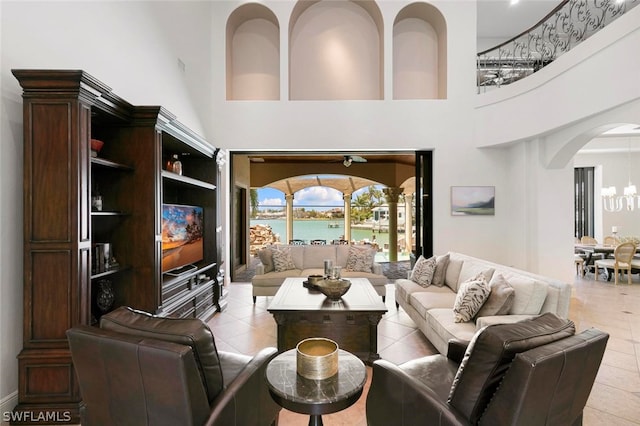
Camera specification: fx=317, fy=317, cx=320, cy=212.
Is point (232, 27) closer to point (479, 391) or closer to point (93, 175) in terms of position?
point (93, 175)

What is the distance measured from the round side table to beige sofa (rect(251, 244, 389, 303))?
3.23 m

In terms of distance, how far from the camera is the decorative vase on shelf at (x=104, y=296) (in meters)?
2.70

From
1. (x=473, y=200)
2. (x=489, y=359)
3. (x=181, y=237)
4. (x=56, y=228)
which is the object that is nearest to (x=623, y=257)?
(x=473, y=200)

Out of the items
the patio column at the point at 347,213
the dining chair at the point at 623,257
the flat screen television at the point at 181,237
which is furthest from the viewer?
the patio column at the point at 347,213

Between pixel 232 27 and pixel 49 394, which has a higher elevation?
pixel 232 27

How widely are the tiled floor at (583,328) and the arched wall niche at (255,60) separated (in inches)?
151

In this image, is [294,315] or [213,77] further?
[213,77]

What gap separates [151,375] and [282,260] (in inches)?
158

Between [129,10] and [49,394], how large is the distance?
374 centimetres

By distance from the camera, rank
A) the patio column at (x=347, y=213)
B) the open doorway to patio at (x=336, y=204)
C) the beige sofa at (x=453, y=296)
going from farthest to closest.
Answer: the patio column at (x=347, y=213), the open doorway to patio at (x=336, y=204), the beige sofa at (x=453, y=296)

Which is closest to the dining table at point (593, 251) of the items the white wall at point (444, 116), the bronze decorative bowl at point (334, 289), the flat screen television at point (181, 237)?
the white wall at point (444, 116)

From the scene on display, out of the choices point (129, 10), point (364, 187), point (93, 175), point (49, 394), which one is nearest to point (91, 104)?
point (93, 175)

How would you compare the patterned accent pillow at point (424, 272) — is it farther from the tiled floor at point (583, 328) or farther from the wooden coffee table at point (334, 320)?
the wooden coffee table at point (334, 320)

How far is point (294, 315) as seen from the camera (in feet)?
9.83
